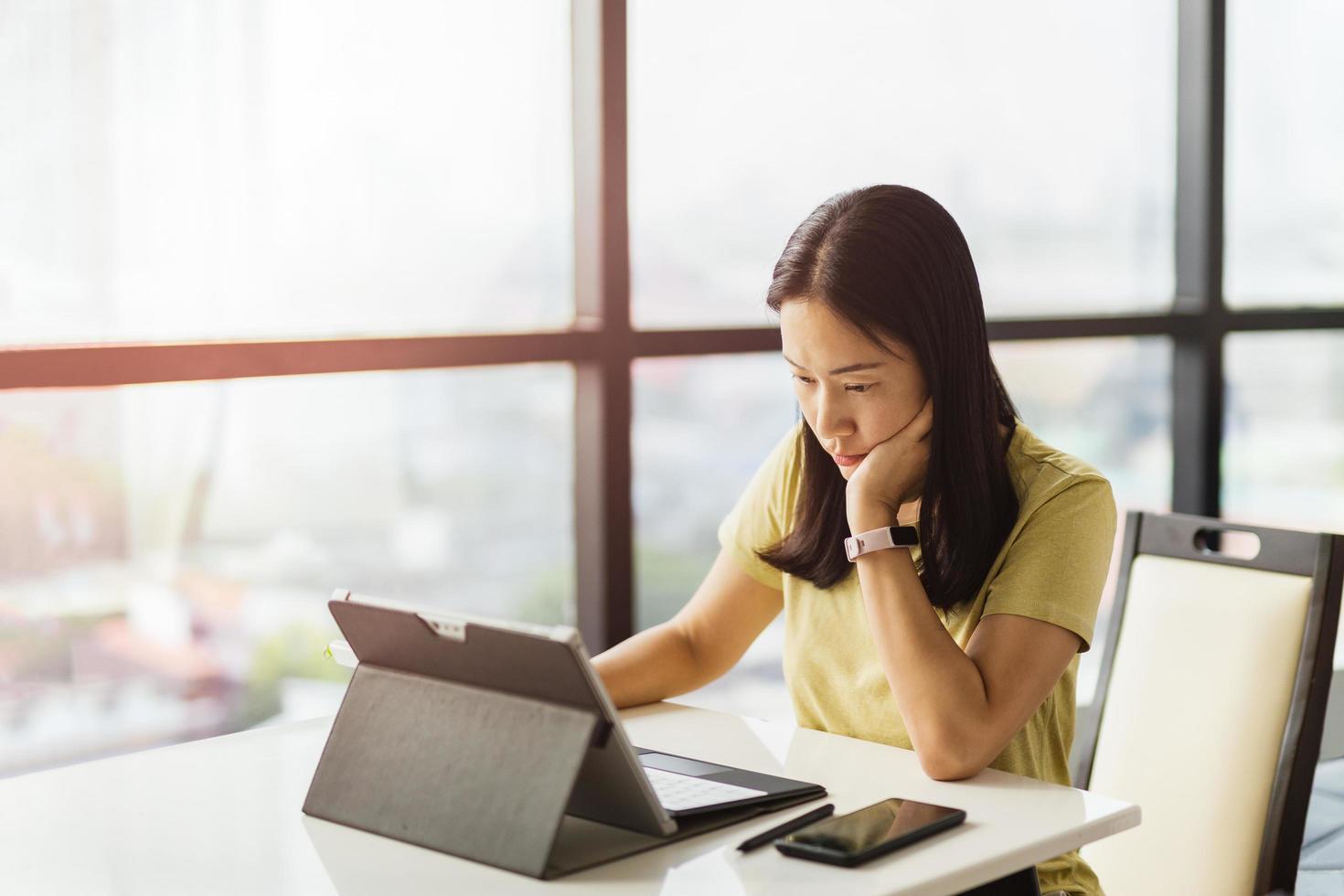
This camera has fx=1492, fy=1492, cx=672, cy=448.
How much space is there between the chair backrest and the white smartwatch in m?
0.48

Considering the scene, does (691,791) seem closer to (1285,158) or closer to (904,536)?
(904,536)

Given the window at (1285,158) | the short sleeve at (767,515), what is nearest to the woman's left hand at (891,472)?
the short sleeve at (767,515)

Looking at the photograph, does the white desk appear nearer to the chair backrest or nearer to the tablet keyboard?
the tablet keyboard

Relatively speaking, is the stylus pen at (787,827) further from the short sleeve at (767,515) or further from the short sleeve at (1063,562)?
the short sleeve at (767,515)

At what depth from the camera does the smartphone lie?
1.18 meters

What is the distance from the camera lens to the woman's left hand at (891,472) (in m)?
1.59

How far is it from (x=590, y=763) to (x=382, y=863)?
18cm

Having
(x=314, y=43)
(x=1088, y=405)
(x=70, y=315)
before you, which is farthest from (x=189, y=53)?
(x=1088, y=405)

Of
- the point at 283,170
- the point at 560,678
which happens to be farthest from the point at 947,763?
the point at 283,170

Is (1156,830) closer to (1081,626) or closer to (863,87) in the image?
(1081,626)

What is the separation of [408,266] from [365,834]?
1.25 m

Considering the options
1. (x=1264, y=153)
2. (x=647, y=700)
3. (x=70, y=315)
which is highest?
(x=1264, y=153)

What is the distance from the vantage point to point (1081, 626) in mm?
1501

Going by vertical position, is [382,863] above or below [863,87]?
below
